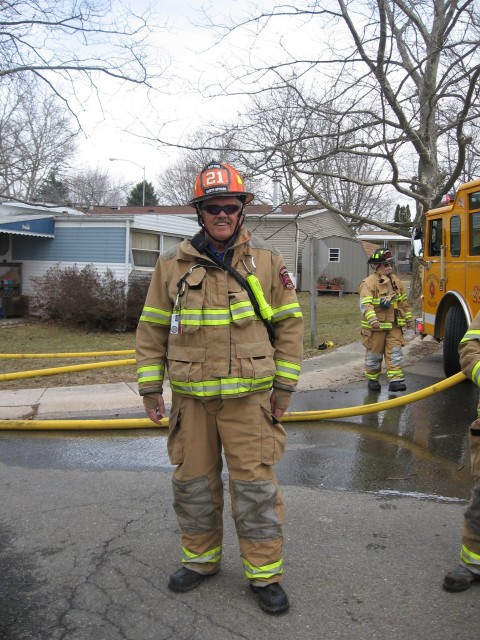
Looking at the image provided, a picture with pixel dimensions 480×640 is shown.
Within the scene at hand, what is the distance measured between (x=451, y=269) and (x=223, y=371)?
595 centimetres

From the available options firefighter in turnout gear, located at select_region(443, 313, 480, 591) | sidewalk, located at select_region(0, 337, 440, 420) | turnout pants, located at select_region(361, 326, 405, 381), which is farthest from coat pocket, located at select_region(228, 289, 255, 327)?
turnout pants, located at select_region(361, 326, 405, 381)

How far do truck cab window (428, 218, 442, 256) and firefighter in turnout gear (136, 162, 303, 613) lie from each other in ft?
19.9

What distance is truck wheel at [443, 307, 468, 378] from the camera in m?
7.62

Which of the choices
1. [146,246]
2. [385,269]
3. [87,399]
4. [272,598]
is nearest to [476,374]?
[272,598]

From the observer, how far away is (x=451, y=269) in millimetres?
7797

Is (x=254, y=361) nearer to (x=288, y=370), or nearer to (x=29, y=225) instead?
(x=288, y=370)

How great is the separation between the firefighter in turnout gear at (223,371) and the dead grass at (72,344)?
4866mm

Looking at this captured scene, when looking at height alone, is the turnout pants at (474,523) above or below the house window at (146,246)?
below

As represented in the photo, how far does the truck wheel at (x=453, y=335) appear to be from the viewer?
7625 mm

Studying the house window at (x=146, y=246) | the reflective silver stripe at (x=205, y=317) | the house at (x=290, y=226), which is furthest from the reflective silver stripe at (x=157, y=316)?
the house at (x=290, y=226)

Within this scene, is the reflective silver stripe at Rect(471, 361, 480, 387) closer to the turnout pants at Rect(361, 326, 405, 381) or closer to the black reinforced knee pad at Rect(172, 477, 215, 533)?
the black reinforced knee pad at Rect(172, 477, 215, 533)

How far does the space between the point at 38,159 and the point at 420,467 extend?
2192cm

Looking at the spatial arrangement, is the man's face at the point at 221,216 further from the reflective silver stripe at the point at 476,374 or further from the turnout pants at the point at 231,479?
the reflective silver stripe at the point at 476,374

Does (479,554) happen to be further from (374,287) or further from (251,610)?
(374,287)
